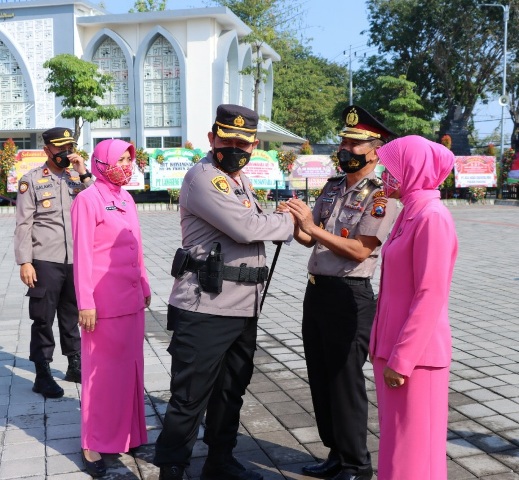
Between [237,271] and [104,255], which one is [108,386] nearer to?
[104,255]

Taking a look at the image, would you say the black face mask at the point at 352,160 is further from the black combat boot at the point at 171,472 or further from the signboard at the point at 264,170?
the signboard at the point at 264,170

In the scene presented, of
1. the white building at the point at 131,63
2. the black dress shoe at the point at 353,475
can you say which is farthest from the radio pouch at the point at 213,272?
the white building at the point at 131,63

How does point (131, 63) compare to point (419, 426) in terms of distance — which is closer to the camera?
point (419, 426)

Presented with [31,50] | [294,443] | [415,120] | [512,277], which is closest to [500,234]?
[512,277]

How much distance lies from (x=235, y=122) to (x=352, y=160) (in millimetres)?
684

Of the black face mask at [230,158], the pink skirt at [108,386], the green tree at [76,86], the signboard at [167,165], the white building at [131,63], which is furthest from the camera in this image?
the white building at [131,63]

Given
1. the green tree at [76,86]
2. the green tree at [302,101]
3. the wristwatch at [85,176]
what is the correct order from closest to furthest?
the wristwatch at [85,176] < the green tree at [76,86] < the green tree at [302,101]

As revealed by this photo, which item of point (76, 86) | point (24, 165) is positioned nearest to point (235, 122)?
point (24, 165)

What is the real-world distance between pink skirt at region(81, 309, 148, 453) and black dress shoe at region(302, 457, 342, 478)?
1.04 metres

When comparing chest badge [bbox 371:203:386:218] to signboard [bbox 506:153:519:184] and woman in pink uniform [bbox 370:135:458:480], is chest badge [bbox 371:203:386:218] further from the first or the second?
signboard [bbox 506:153:519:184]

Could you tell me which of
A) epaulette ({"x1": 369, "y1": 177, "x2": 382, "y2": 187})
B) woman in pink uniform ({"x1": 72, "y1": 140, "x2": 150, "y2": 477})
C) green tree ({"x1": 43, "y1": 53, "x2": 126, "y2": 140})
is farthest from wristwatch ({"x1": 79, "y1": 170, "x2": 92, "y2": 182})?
green tree ({"x1": 43, "y1": 53, "x2": 126, "y2": 140})

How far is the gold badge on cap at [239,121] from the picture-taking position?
3.13 meters

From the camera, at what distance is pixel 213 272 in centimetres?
311

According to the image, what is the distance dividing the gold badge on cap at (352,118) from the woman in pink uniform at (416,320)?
2.07ft
